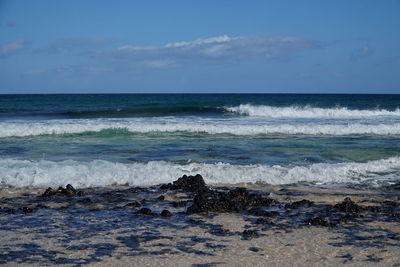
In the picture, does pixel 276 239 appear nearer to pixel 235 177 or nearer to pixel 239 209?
pixel 239 209

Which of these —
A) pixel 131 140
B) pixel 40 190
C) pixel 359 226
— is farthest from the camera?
pixel 131 140

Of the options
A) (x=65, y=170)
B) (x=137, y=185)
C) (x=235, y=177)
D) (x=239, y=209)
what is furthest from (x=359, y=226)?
(x=65, y=170)

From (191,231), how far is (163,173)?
4.09m

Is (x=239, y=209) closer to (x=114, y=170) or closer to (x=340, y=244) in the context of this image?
(x=340, y=244)

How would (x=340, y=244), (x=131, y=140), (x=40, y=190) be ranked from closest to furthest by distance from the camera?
(x=340, y=244)
(x=40, y=190)
(x=131, y=140)

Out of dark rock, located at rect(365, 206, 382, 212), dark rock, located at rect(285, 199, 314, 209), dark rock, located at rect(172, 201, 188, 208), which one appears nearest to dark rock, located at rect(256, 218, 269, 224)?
dark rock, located at rect(285, 199, 314, 209)

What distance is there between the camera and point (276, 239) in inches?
213

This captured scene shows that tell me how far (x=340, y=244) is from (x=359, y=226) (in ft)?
2.99

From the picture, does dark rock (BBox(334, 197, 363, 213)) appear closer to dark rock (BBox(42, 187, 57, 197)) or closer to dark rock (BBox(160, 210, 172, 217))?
dark rock (BBox(160, 210, 172, 217))

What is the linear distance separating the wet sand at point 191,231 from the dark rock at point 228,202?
0.35 ft

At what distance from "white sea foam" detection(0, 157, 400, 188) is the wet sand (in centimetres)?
112

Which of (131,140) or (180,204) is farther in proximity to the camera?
(131,140)

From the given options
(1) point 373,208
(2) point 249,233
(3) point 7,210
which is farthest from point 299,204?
(3) point 7,210

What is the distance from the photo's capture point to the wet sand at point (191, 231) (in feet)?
15.6
